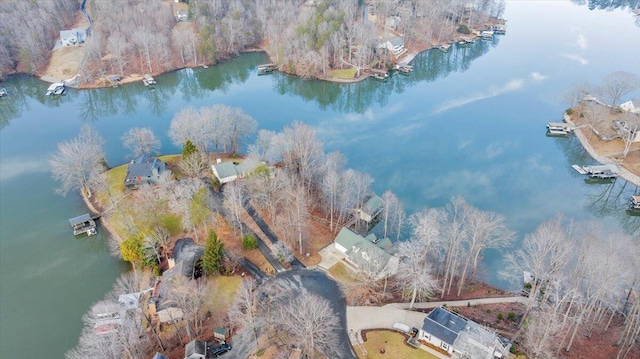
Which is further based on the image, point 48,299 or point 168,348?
point 48,299

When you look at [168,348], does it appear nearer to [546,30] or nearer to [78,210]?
[78,210]

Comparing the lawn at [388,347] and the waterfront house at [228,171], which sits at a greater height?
the waterfront house at [228,171]

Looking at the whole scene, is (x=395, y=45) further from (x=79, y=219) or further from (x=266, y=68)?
(x=79, y=219)

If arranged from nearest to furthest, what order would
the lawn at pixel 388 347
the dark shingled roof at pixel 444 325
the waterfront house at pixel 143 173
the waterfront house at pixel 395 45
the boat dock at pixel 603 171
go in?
the dark shingled roof at pixel 444 325, the lawn at pixel 388 347, the waterfront house at pixel 143 173, the boat dock at pixel 603 171, the waterfront house at pixel 395 45

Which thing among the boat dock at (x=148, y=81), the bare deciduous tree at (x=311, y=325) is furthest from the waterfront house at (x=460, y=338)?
the boat dock at (x=148, y=81)

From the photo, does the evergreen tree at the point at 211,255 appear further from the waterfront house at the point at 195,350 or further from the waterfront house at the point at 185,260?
the waterfront house at the point at 195,350

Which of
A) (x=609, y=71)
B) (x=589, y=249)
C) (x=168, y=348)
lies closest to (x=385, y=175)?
(x=589, y=249)
